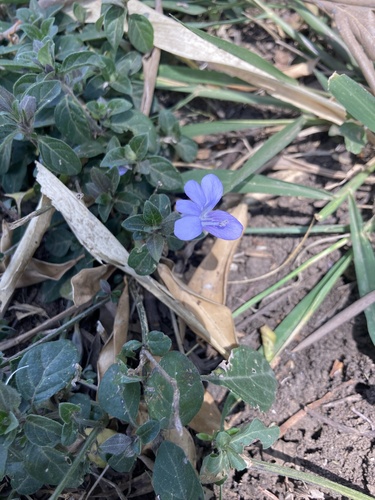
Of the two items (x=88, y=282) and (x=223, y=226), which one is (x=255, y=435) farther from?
(x=88, y=282)

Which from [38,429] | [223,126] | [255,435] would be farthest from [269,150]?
[38,429]

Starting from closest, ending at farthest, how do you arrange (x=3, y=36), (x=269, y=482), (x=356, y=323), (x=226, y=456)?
(x=226, y=456)
(x=269, y=482)
(x=356, y=323)
(x=3, y=36)

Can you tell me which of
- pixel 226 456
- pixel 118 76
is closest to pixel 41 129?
pixel 118 76

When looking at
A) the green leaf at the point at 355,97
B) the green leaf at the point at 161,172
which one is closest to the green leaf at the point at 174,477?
the green leaf at the point at 161,172

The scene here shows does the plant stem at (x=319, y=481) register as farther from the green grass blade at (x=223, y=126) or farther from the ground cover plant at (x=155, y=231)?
the green grass blade at (x=223, y=126)

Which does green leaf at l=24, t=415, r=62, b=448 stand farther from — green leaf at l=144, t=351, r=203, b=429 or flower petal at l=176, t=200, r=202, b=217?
flower petal at l=176, t=200, r=202, b=217

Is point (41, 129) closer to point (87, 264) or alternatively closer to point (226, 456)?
point (87, 264)

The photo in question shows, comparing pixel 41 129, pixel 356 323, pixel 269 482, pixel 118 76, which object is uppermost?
pixel 118 76
